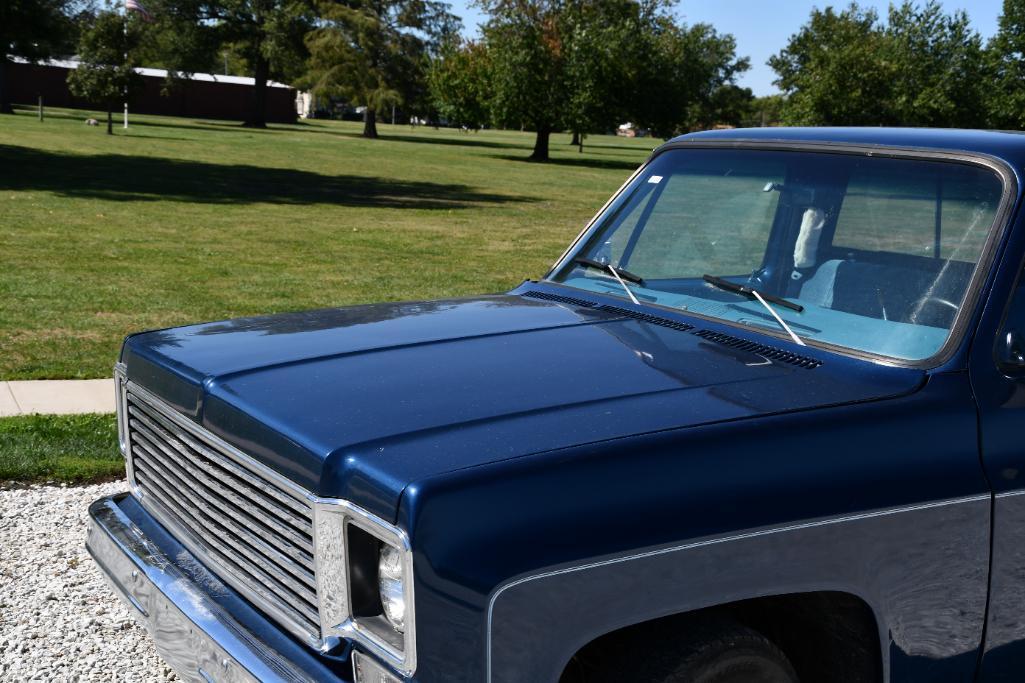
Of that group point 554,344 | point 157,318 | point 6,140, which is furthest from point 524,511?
point 6,140

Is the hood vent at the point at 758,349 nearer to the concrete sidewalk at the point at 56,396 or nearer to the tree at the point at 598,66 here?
the concrete sidewalk at the point at 56,396

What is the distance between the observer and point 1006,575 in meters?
2.78

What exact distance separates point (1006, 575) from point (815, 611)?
0.48 meters

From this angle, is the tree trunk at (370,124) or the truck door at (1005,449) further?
the tree trunk at (370,124)

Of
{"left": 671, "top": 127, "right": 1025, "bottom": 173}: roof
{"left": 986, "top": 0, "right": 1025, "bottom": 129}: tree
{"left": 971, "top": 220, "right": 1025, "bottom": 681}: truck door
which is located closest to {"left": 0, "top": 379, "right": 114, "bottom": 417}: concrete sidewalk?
{"left": 671, "top": 127, "right": 1025, "bottom": 173}: roof

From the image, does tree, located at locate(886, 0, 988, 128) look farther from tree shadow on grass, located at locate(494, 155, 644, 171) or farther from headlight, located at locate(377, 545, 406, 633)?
headlight, located at locate(377, 545, 406, 633)

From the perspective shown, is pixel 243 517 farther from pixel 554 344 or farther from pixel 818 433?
pixel 818 433

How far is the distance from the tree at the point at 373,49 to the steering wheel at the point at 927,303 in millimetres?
57621

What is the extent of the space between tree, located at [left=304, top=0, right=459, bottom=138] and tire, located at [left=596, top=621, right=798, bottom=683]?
58.3 metres

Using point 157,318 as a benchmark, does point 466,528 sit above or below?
above

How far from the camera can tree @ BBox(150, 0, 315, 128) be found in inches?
2403

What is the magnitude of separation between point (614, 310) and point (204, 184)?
2261 cm

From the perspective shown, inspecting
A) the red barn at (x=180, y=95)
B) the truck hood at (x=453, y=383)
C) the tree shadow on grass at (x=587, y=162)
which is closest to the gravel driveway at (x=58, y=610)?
the truck hood at (x=453, y=383)

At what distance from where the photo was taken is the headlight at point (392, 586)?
2.37 meters
